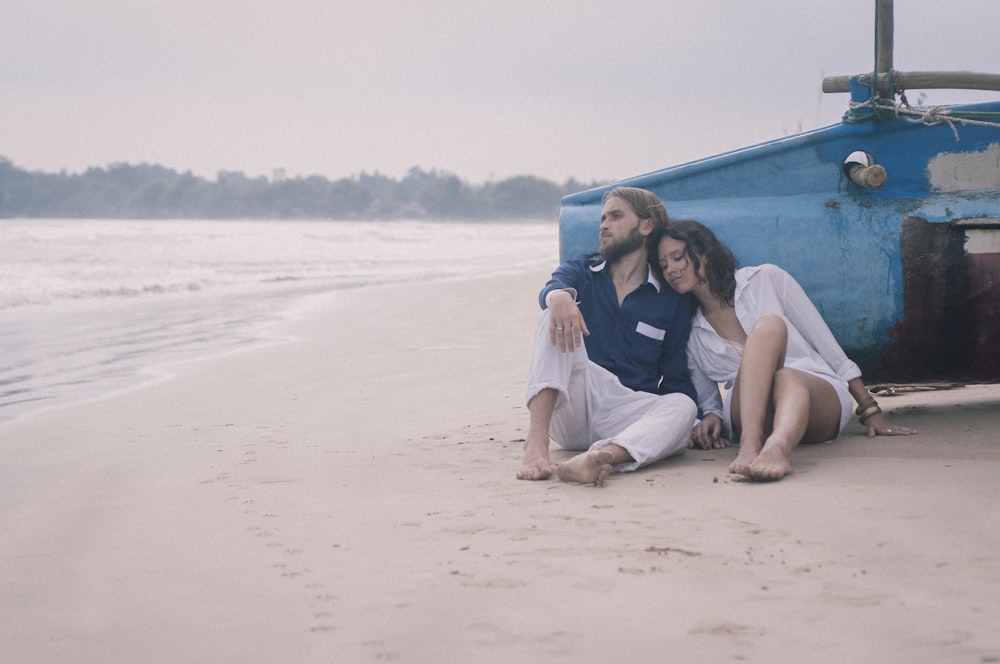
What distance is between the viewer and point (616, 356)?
4.04m

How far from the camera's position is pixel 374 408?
5.43 metres

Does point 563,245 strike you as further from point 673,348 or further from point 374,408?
point 374,408

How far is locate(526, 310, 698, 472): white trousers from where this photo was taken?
12.0 feet

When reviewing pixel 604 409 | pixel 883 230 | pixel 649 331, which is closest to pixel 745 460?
pixel 604 409

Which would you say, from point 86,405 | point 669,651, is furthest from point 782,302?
point 86,405

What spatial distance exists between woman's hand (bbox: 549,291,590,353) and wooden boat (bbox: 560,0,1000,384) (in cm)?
85

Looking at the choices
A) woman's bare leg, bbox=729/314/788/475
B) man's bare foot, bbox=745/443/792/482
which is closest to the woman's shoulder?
woman's bare leg, bbox=729/314/788/475

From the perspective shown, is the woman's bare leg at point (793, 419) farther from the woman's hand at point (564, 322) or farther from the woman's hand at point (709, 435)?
the woman's hand at point (564, 322)

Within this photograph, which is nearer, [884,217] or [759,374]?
[759,374]

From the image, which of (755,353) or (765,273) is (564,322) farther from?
(765,273)

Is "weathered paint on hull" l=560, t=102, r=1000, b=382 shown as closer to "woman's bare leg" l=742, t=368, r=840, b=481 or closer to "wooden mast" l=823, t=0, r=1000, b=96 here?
"wooden mast" l=823, t=0, r=1000, b=96

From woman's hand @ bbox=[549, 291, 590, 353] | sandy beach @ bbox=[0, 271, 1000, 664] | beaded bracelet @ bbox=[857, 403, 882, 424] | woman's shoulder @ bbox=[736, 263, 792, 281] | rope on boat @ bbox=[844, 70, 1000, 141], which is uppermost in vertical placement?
rope on boat @ bbox=[844, 70, 1000, 141]

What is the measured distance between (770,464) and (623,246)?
112cm

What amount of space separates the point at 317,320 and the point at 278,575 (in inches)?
302
